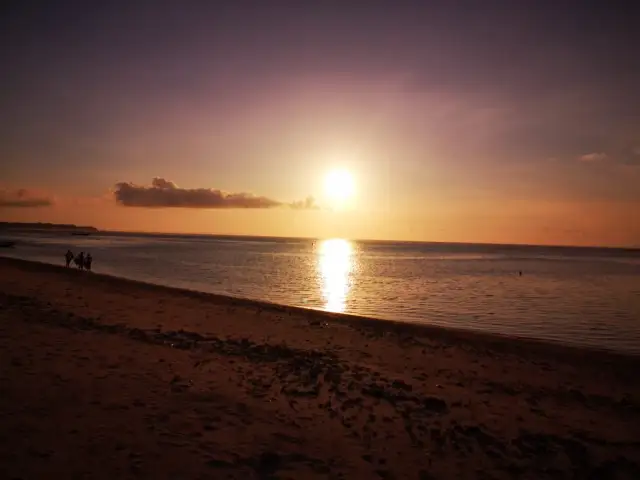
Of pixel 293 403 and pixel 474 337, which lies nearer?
pixel 293 403

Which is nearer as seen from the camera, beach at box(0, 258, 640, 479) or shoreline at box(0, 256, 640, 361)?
beach at box(0, 258, 640, 479)

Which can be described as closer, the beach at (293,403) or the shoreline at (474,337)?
the beach at (293,403)

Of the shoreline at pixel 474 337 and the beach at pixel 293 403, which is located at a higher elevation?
the beach at pixel 293 403

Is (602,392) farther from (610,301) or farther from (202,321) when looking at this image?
(610,301)

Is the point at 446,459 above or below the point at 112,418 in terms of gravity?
below

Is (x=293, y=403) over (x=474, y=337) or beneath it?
over

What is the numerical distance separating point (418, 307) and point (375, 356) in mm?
15308

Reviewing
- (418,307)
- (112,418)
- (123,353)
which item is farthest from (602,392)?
(418,307)

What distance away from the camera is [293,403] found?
934 centimetres

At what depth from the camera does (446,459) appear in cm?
741

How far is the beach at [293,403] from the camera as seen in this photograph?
6785 mm

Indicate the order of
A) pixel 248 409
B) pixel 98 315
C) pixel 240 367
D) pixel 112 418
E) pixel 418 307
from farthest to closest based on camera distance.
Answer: pixel 418 307 < pixel 98 315 < pixel 240 367 < pixel 248 409 < pixel 112 418

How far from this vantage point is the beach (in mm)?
6785

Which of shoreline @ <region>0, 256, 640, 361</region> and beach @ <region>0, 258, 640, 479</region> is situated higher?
beach @ <region>0, 258, 640, 479</region>
